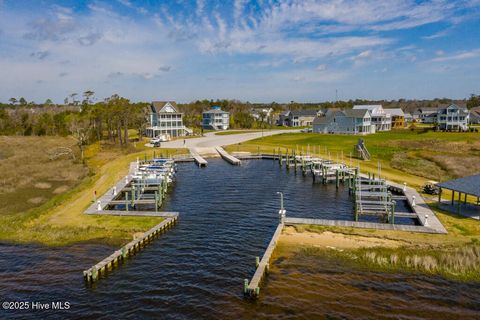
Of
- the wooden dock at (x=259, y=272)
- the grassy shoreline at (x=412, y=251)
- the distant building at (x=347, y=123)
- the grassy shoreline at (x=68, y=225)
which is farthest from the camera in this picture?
the distant building at (x=347, y=123)

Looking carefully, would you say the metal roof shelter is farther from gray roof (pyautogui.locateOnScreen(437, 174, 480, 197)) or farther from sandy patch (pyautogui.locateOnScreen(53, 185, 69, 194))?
sandy patch (pyautogui.locateOnScreen(53, 185, 69, 194))

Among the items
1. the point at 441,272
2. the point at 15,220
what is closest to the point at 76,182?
the point at 15,220

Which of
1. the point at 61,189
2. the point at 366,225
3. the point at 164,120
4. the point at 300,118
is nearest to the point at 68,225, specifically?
the point at 61,189

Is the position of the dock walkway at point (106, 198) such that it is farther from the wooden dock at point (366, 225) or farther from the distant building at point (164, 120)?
the distant building at point (164, 120)

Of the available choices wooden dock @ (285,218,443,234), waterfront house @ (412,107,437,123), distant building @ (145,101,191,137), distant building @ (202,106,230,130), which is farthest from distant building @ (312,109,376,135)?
wooden dock @ (285,218,443,234)

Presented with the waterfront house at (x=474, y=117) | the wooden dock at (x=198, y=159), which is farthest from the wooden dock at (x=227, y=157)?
the waterfront house at (x=474, y=117)

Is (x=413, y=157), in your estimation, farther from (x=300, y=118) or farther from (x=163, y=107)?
(x=300, y=118)
